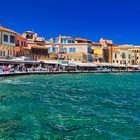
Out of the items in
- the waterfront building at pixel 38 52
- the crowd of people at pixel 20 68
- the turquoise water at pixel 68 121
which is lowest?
the turquoise water at pixel 68 121

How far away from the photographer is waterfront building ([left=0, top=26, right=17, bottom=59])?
7212cm

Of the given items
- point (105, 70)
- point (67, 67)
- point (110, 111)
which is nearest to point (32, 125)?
point (110, 111)

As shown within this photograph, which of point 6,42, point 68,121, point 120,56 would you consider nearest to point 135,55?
point 120,56

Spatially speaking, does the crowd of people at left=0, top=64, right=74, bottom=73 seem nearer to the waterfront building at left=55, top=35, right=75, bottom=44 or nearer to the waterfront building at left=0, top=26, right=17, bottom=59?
the waterfront building at left=0, top=26, right=17, bottom=59

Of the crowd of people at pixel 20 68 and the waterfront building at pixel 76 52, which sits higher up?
the waterfront building at pixel 76 52

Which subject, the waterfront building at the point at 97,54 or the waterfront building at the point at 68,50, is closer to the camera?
the waterfront building at the point at 68,50

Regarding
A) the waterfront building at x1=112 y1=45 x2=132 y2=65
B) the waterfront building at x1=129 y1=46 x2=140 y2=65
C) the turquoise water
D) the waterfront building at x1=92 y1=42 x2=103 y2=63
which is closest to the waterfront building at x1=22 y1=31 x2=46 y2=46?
the waterfront building at x1=92 y1=42 x2=103 y2=63

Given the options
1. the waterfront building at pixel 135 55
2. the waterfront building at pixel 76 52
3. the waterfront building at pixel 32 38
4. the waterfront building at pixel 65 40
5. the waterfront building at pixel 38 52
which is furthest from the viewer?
the waterfront building at pixel 135 55

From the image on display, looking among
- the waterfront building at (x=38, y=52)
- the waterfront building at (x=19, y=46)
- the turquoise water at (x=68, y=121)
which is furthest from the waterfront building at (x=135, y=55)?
the turquoise water at (x=68, y=121)

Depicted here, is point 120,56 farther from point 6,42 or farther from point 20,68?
point 20,68

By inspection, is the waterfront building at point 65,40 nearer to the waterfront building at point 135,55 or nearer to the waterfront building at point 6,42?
the waterfront building at point 6,42

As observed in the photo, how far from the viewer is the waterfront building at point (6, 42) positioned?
72.1 metres

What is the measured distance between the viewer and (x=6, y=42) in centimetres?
7500

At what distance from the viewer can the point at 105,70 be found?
9912 cm
